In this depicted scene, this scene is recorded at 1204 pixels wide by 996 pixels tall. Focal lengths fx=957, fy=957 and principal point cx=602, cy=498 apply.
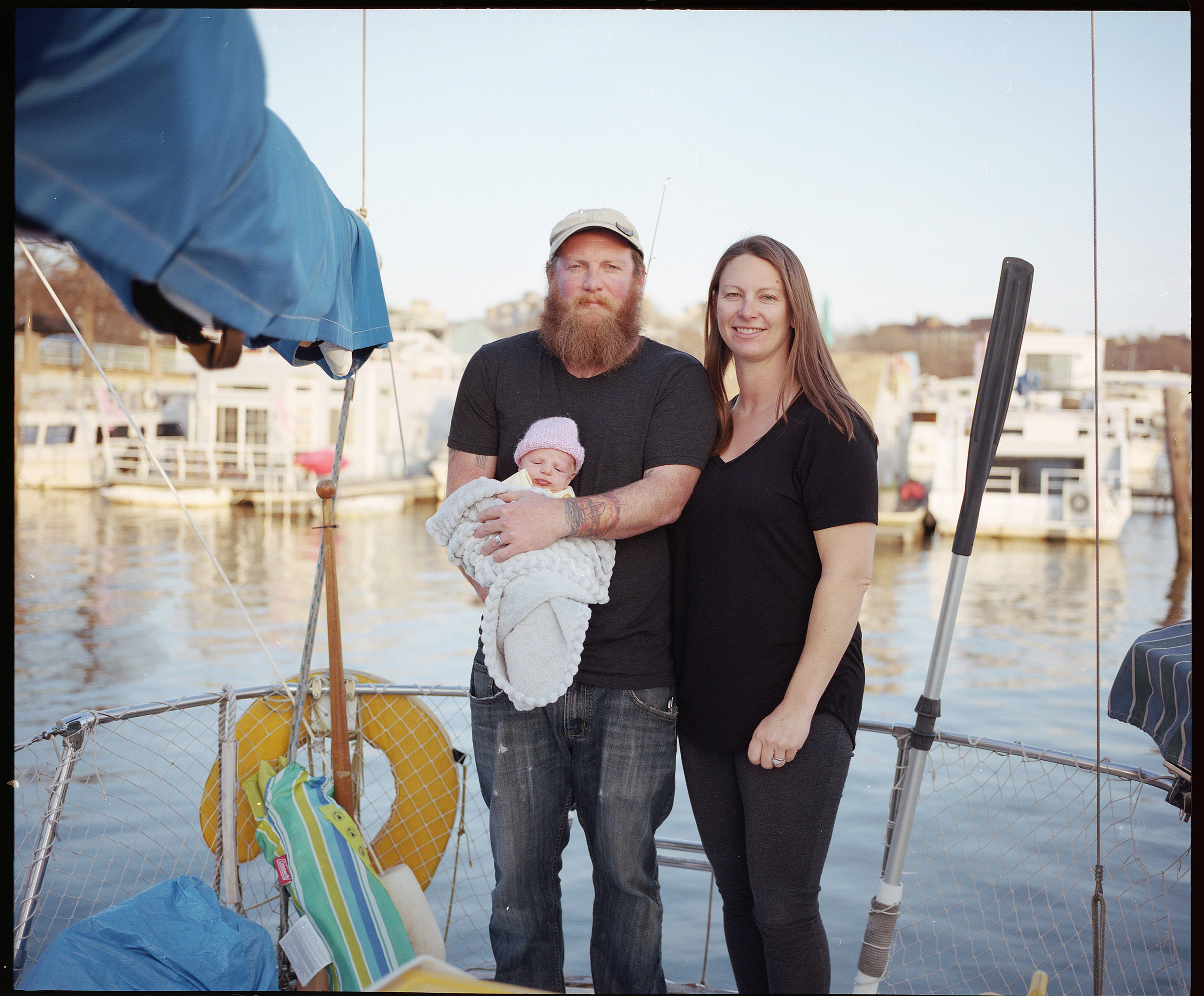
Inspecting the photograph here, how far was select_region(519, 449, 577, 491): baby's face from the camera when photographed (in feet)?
6.68

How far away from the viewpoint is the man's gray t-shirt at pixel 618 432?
6.70 ft

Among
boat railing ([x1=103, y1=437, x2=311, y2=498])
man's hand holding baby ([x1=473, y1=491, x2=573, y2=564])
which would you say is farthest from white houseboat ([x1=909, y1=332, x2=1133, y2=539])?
man's hand holding baby ([x1=473, y1=491, x2=573, y2=564])

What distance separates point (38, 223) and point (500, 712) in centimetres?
128

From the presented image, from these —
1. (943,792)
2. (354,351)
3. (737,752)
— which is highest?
(354,351)

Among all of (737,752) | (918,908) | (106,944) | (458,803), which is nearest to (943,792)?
(918,908)

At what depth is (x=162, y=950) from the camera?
2.18 meters

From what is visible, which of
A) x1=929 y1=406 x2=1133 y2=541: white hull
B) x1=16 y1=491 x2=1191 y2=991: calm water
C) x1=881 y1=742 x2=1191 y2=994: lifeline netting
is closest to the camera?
x1=881 y1=742 x2=1191 y2=994: lifeline netting

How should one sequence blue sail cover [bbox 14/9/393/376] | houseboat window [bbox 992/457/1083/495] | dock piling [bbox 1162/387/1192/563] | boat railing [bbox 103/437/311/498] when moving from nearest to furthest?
blue sail cover [bbox 14/9/393/376] → dock piling [bbox 1162/387/1192/563] → houseboat window [bbox 992/457/1083/495] → boat railing [bbox 103/437/311/498]

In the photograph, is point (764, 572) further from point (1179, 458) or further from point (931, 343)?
point (931, 343)

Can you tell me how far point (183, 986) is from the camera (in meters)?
2.17

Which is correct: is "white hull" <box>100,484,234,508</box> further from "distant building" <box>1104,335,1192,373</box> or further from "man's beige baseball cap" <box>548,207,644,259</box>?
"distant building" <box>1104,335,1192,373</box>

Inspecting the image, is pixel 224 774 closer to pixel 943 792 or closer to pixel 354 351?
pixel 354 351

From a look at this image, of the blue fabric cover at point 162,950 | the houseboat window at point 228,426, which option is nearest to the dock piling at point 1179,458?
the blue fabric cover at point 162,950

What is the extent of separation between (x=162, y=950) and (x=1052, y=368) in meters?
33.8
